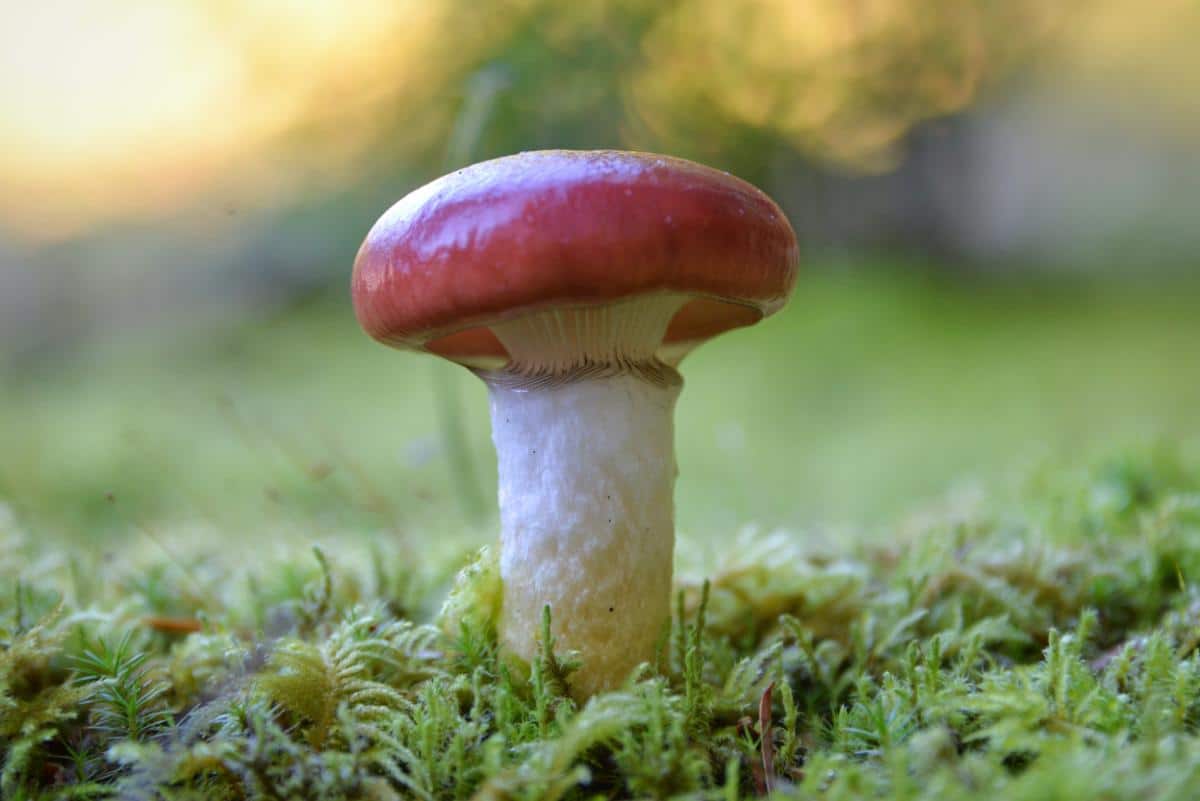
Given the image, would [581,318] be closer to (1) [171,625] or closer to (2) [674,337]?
(2) [674,337]

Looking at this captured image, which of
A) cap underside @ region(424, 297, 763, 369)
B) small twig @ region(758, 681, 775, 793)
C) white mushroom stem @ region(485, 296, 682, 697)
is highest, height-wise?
cap underside @ region(424, 297, 763, 369)

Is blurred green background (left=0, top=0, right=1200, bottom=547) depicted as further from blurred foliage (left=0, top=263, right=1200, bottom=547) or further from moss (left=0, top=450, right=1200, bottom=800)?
moss (left=0, top=450, right=1200, bottom=800)

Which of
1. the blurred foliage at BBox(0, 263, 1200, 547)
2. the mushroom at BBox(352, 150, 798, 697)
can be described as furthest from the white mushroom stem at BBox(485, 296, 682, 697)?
the blurred foliage at BBox(0, 263, 1200, 547)

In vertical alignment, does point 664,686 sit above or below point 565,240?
below

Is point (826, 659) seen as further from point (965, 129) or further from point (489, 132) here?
point (965, 129)

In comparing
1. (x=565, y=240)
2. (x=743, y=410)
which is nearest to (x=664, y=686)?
(x=565, y=240)

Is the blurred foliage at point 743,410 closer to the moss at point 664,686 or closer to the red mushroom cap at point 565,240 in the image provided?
the moss at point 664,686

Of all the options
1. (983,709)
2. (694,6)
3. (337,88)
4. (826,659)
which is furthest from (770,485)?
(337,88)
